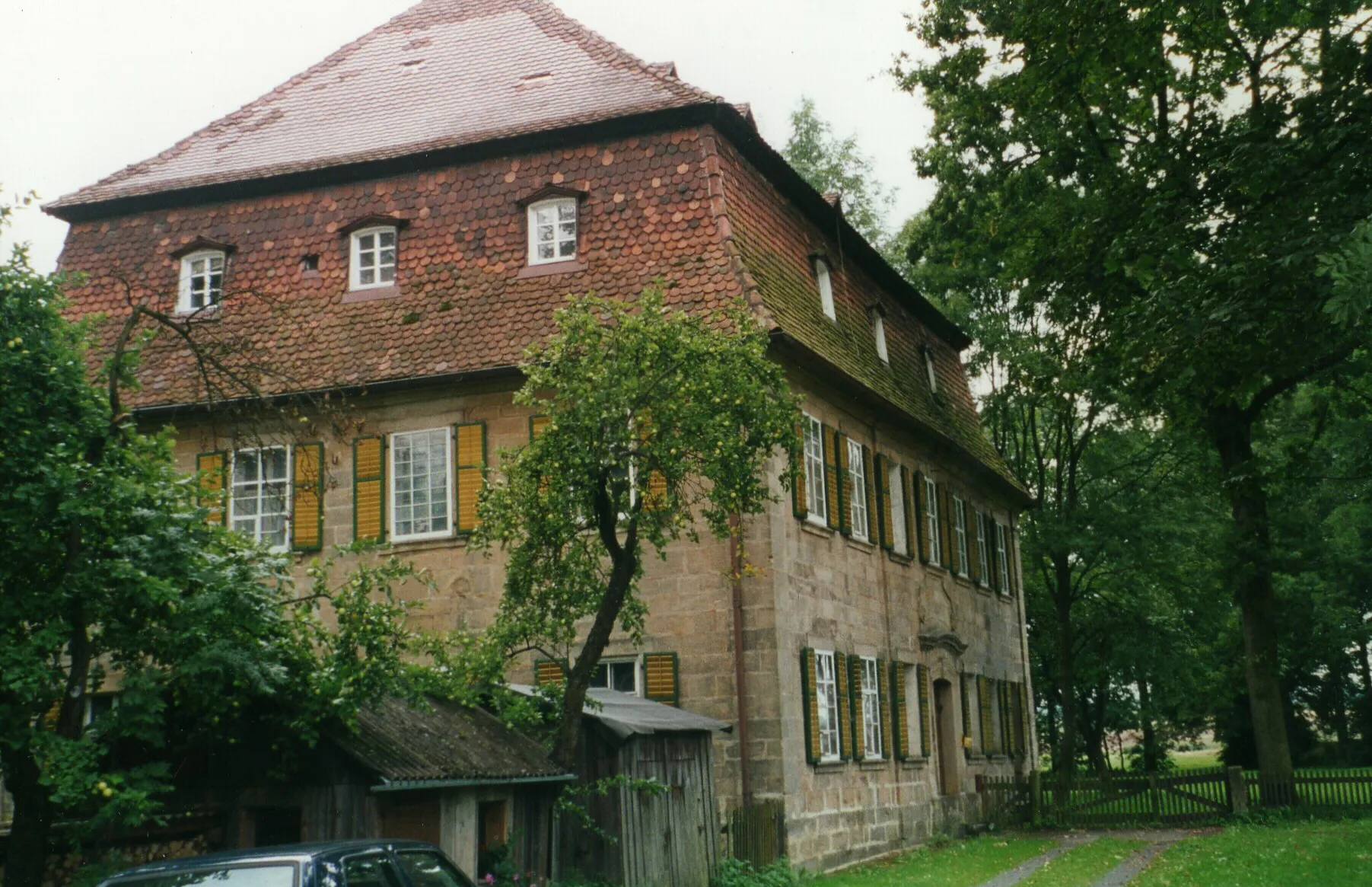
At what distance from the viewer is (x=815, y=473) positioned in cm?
2153

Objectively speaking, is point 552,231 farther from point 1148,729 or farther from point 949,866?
point 1148,729

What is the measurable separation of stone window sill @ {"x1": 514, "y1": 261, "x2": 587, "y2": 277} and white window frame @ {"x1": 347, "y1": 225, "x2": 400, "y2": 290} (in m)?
1.94

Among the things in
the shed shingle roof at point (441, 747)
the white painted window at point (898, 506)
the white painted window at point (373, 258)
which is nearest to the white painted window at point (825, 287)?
the white painted window at point (898, 506)

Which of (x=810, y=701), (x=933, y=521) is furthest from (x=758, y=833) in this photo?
(x=933, y=521)

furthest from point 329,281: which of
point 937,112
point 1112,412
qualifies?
point 1112,412

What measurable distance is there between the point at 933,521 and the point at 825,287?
5.83 m

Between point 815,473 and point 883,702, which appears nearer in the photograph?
point 815,473

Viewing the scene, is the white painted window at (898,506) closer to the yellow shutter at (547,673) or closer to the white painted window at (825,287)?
the white painted window at (825,287)

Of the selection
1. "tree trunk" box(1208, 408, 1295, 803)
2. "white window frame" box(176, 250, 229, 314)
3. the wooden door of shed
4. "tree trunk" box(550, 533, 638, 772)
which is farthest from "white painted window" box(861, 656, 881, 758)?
"white window frame" box(176, 250, 229, 314)

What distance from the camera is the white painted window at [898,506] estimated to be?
82.6 ft

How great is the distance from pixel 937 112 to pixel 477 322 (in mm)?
9153

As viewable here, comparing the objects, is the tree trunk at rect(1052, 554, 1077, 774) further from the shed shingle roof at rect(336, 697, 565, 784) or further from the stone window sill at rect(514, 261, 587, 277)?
the shed shingle roof at rect(336, 697, 565, 784)

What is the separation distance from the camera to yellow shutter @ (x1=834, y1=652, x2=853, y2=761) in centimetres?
2131

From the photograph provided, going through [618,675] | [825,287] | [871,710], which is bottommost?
[871,710]
